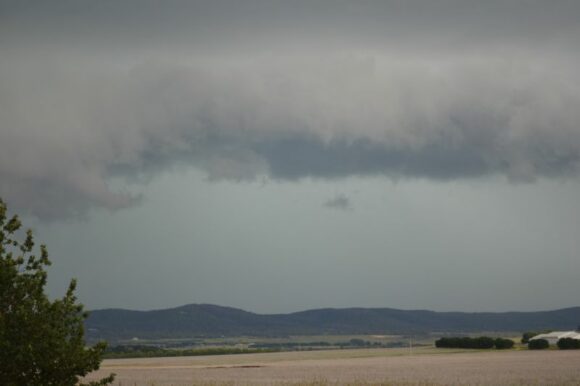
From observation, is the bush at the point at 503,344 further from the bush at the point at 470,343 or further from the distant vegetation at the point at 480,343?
the bush at the point at 470,343

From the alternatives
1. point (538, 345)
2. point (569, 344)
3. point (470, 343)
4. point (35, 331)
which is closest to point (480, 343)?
point (470, 343)

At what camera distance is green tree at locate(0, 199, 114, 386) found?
36.0 metres

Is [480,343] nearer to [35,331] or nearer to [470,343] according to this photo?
[470,343]

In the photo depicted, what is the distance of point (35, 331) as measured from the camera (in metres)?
36.5

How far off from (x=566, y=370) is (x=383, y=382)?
19.6m

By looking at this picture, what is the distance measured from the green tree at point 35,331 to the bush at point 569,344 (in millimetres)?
124130

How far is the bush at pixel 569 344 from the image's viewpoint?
149125 mm

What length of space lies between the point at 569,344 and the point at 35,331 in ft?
420

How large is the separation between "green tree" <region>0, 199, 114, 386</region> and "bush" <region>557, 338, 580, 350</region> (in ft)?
407

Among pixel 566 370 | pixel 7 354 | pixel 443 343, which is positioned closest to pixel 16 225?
pixel 7 354

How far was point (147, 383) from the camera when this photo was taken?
244 ft

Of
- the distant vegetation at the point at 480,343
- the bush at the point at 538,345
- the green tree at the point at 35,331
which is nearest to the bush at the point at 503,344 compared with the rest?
the distant vegetation at the point at 480,343

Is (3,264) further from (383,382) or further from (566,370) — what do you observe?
(566,370)

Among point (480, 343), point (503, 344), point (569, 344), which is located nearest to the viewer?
point (569, 344)
